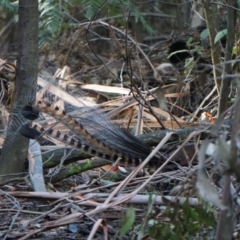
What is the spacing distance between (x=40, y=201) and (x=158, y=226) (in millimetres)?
962

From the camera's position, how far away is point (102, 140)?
4082 millimetres

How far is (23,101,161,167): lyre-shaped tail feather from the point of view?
4027 millimetres

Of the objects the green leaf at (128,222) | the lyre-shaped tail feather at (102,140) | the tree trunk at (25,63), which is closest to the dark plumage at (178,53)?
the lyre-shaped tail feather at (102,140)

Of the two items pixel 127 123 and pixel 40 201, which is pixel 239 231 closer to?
pixel 40 201

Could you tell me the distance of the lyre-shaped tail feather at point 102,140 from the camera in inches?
159

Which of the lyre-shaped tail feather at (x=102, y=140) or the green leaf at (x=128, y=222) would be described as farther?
the lyre-shaped tail feather at (x=102, y=140)

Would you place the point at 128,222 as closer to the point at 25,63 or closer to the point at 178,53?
the point at 25,63

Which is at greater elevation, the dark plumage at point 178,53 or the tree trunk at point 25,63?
the dark plumage at point 178,53

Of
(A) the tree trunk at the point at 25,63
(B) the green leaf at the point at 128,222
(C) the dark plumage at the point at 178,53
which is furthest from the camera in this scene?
(C) the dark plumage at the point at 178,53

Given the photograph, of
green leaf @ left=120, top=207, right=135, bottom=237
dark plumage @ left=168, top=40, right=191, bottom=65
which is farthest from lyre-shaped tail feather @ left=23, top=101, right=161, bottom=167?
dark plumage @ left=168, top=40, right=191, bottom=65

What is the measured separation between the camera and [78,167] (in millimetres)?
4230

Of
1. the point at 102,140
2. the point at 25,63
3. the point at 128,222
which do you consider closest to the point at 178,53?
the point at 102,140

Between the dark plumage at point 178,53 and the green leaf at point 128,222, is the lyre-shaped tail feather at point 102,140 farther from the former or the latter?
the dark plumage at point 178,53

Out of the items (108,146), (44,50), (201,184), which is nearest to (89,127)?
(108,146)
